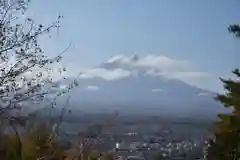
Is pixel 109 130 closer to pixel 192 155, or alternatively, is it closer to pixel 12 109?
pixel 12 109

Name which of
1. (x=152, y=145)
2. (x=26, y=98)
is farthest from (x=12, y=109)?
(x=152, y=145)

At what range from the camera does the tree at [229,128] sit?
43.5 feet

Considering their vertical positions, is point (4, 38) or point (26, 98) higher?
point (4, 38)

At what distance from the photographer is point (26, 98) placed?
20.8ft

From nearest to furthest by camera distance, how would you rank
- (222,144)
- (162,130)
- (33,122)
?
(33,122)
(222,144)
(162,130)

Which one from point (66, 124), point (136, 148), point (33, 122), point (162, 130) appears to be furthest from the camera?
point (162, 130)


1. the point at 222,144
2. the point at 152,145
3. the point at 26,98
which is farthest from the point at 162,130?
the point at 26,98

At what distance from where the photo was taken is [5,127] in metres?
5.61

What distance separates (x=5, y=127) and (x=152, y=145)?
8.99m

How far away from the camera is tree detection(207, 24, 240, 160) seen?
43.5ft

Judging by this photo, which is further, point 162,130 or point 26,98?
point 162,130

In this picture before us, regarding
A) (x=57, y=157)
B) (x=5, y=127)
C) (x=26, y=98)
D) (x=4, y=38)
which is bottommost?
(x=57, y=157)

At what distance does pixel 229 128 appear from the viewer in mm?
13898

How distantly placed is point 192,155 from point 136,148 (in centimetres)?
379
